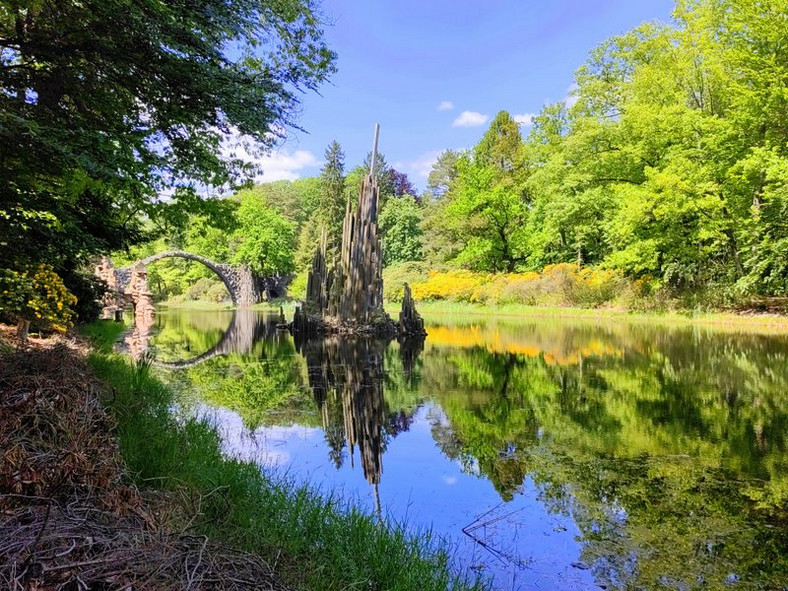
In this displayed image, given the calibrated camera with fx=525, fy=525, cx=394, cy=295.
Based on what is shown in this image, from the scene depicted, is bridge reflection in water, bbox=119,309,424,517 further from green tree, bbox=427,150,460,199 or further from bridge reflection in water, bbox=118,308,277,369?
green tree, bbox=427,150,460,199

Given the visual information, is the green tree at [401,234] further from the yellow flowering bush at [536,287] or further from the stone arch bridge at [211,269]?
the stone arch bridge at [211,269]

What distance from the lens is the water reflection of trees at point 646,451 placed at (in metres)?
3.80

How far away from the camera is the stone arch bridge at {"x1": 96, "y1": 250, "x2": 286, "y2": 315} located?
42.4 m

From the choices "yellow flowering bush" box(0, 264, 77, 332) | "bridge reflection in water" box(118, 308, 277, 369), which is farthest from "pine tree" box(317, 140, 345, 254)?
"yellow flowering bush" box(0, 264, 77, 332)

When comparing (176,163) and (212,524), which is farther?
(176,163)

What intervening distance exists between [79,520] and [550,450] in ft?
17.6

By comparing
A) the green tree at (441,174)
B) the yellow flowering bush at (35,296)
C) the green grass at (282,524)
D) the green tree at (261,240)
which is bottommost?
the green grass at (282,524)

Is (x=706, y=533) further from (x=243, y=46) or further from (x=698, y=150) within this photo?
(x=698, y=150)

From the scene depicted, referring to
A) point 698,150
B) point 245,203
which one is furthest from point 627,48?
point 245,203

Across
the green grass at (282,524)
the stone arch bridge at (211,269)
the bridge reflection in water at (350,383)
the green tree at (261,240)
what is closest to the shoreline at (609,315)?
the bridge reflection in water at (350,383)

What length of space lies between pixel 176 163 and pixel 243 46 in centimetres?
262

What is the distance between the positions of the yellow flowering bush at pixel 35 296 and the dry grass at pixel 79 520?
5164 mm

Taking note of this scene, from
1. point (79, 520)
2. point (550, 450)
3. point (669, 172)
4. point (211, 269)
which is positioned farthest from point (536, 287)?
point (211, 269)

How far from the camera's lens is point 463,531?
4.30 m
